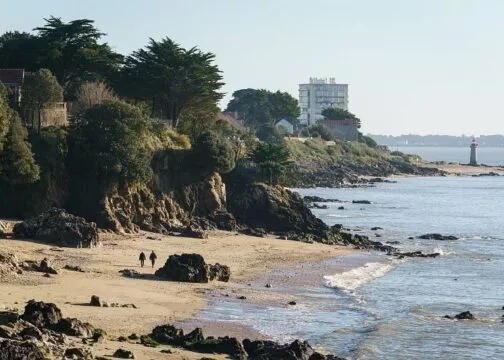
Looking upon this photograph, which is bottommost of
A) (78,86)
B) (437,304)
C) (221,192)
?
(437,304)

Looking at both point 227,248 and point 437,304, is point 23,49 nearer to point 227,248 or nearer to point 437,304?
point 227,248

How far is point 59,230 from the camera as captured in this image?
180ft

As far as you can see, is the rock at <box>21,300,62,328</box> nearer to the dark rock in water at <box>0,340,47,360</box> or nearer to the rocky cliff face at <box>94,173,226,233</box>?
the dark rock in water at <box>0,340,47,360</box>

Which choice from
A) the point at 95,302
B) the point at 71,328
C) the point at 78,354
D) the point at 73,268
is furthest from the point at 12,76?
the point at 78,354

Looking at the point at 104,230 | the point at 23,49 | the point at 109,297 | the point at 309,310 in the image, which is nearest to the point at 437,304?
the point at 309,310

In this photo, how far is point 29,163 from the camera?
59469 millimetres

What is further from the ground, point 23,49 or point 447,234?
point 23,49

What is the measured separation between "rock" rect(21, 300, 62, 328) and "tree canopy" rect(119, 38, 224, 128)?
53.7 m

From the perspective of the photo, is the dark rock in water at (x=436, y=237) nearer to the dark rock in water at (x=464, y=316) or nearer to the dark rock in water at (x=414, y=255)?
the dark rock in water at (x=414, y=255)

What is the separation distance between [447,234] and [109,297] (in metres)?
49.7

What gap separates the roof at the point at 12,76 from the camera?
2864 inches

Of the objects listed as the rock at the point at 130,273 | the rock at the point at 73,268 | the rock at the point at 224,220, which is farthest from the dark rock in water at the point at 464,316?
the rock at the point at 224,220

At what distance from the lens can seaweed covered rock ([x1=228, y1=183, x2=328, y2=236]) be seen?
7356 cm

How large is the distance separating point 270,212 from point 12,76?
21952 mm
